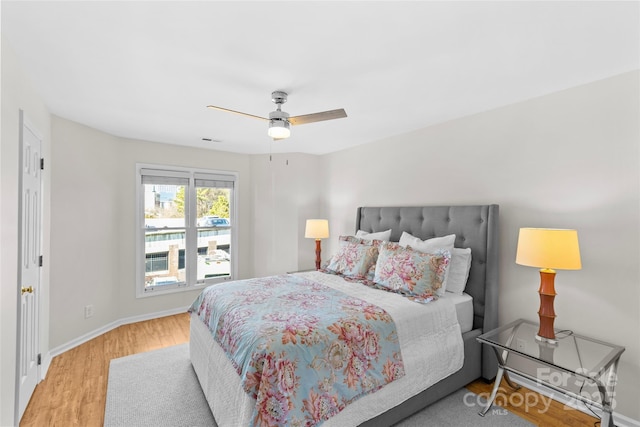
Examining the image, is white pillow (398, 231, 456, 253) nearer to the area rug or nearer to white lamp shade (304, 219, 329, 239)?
the area rug

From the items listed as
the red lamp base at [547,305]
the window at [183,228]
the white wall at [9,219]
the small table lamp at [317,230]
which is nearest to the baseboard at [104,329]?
the window at [183,228]

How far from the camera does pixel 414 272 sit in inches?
103

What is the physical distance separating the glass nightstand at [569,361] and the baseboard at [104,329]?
4.08 metres

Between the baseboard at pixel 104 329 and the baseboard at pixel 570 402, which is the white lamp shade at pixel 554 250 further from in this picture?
the baseboard at pixel 104 329

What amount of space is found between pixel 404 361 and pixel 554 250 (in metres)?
1.28

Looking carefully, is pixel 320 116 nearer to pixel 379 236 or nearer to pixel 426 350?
pixel 379 236

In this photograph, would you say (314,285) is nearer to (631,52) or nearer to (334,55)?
(334,55)

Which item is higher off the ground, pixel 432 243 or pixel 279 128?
pixel 279 128

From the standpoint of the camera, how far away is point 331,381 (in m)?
1.72

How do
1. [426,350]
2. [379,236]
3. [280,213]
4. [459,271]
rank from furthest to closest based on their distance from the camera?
[280,213] → [379,236] → [459,271] → [426,350]

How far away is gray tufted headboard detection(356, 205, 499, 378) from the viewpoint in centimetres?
265

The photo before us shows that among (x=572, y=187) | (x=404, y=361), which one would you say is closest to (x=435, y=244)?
(x=572, y=187)

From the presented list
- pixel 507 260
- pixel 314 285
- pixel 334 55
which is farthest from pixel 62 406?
pixel 507 260

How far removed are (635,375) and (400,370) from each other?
5.38ft
